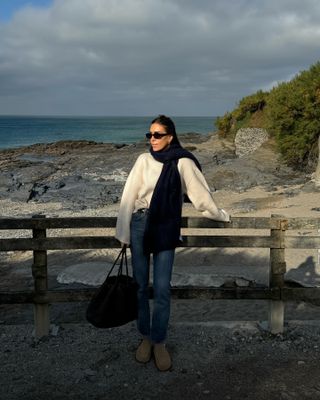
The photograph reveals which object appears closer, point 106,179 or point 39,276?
point 39,276

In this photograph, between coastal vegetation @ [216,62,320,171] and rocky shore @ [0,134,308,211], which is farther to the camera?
coastal vegetation @ [216,62,320,171]

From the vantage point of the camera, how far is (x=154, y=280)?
4.13 m

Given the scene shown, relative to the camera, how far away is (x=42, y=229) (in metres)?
4.55

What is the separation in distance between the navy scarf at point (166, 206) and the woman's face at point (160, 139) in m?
0.04

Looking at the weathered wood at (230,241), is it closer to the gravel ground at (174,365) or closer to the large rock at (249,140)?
the gravel ground at (174,365)

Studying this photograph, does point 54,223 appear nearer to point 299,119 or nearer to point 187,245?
point 187,245

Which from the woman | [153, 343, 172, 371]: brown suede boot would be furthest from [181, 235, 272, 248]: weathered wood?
[153, 343, 172, 371]: brown suede boot

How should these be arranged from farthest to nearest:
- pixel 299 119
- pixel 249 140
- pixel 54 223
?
pixel 249 140 → pixel 299 119 → pixel 54 223

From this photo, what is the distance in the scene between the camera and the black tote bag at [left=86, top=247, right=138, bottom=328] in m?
4.00

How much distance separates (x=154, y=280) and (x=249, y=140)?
91.1ft

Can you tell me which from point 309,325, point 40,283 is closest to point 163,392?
point 40,283

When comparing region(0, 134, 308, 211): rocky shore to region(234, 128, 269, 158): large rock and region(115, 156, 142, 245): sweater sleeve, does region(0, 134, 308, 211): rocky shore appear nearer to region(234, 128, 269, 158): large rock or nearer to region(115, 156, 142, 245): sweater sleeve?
region(234, 128, 269, 158): large rock

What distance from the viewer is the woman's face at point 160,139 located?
399cm

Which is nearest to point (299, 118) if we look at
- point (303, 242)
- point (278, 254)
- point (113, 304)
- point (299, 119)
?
point (299, 119)
